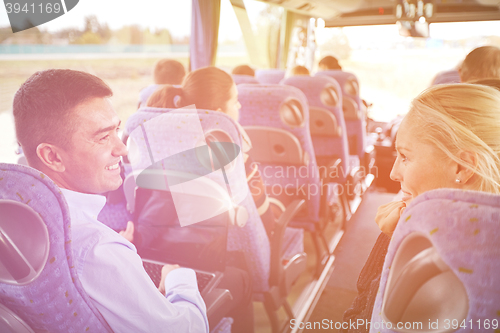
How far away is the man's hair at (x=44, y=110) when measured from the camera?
32.5 inches

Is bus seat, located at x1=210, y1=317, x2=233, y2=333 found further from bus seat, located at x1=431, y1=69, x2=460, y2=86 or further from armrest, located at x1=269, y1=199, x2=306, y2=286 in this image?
bus seat, located at x1=431, y1=69, x2=460, y2=86

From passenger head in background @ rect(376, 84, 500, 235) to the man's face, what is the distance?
0.73 metres

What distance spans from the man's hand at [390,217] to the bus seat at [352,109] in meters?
2.47

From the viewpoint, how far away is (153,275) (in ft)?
4.07

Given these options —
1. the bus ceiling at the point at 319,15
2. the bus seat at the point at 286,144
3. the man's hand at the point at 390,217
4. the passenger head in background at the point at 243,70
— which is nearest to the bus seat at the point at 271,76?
the passenger head in background at the point at 243,70

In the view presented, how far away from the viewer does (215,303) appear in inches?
46.3

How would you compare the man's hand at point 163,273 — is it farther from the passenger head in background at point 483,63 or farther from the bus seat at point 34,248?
the passenger head in background at point 483,63

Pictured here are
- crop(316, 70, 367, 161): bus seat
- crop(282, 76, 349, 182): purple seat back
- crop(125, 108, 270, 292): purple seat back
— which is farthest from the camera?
crop(316, 70, 367, 161): bus seat

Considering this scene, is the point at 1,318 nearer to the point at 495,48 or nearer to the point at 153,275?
the point at 153,275

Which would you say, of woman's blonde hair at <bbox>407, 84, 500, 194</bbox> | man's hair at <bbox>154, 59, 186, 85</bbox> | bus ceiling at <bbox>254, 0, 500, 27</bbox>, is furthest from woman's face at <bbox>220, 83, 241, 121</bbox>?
bus ceiling at <bbox>254, 0, 500, 27</bbox>

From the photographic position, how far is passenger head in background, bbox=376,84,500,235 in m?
0.77

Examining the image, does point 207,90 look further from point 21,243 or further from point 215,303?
point 21,243

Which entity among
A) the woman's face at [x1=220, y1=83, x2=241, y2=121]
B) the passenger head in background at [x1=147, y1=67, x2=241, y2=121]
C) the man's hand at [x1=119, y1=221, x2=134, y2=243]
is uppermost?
the passenger head in background at [x1=147, y1=67, x2=241, y2=121]

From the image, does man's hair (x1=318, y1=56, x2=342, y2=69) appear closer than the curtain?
No
